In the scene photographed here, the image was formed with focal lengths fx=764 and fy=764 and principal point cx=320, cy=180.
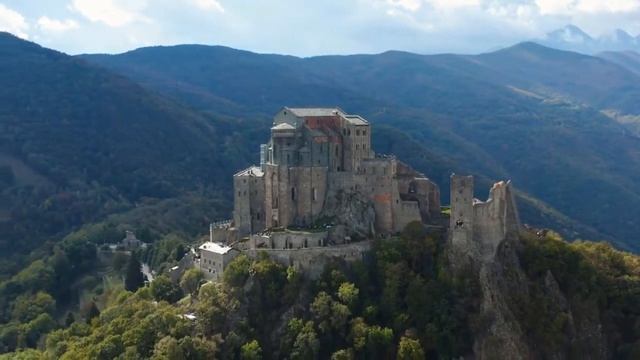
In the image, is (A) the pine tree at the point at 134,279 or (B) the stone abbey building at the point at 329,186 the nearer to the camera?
(B) the stone abbey building at the point at 329,186

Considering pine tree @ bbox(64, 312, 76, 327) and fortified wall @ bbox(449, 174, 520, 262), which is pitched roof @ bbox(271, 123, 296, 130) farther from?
pine tree @ bbox(64, 312, 76, 327)

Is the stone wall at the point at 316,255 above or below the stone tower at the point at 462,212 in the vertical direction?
below

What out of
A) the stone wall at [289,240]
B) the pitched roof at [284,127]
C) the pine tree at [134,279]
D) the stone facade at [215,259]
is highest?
the pitched roof at [284,127]

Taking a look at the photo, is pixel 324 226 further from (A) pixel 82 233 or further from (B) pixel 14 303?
(A) pixel 82 233

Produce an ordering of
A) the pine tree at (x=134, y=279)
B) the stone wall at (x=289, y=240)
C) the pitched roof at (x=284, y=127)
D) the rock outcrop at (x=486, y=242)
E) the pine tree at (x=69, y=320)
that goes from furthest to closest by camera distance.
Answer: the pine tree at (x=69, y=320) → the pine tree at (x=134, y=279) → the pitched roof at (x=284, y=127) → the stone wall at (x=289, y=240) → the rock outcrop at (x=486, y=242)

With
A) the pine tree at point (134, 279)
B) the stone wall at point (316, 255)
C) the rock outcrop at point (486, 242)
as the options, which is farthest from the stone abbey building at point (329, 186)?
the pine tree at point (134, 279)

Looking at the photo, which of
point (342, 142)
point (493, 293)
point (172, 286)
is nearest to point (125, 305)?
point (172, 286)

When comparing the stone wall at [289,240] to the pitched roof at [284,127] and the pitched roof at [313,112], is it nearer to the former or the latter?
the pitched roof at [284,127]
